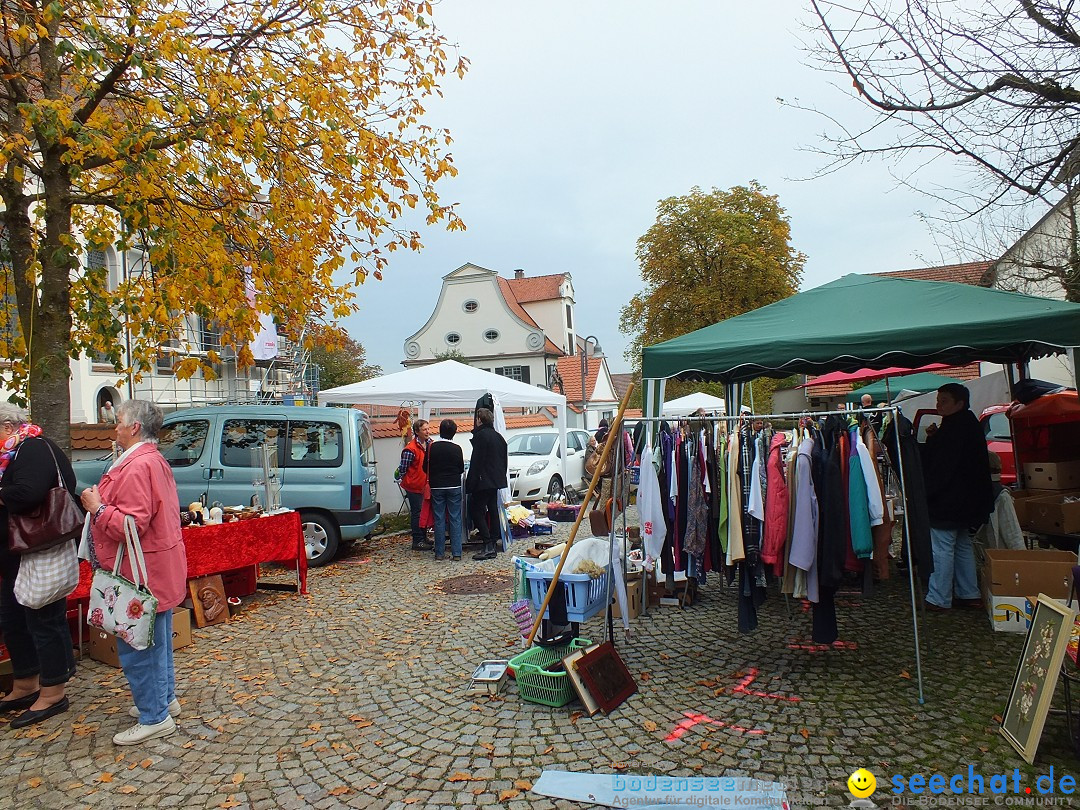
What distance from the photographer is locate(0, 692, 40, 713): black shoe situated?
4.13 meters

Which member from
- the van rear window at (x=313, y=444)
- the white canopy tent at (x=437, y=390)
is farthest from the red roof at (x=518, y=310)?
the van rear window at (x=313, y=444)

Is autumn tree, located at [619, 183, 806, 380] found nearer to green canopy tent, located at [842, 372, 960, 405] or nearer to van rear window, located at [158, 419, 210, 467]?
green canopy tent, located at [842, 372, 960, 405]

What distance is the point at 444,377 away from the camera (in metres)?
11.0

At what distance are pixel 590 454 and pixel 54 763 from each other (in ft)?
32.9

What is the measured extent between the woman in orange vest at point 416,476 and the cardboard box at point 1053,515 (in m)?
6.99

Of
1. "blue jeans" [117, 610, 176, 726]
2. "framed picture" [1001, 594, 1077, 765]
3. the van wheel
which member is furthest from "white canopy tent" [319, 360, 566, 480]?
"framed picture" [1001, 594, 1077, 765]

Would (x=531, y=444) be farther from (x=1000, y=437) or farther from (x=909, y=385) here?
(x=909, y=385)

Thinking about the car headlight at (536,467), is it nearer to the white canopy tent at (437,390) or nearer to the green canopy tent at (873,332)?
the white canopy tent at (437,390)

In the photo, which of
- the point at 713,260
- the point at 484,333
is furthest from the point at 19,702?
the point at 484,333

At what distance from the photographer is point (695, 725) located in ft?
12.2

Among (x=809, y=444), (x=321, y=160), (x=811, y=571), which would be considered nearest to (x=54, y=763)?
(x=811, y=571)

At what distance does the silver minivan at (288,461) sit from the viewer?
7883 mm

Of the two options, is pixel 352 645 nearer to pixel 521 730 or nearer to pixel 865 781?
pixel 521 730

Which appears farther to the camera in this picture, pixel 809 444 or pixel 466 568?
pixel 466 568
